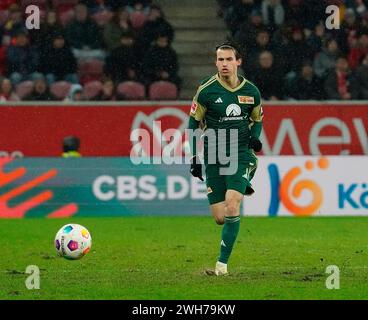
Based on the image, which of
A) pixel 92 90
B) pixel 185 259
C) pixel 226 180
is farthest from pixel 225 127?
pixel 92 90

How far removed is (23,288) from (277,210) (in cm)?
683

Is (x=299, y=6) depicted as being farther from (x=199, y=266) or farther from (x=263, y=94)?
(x=199, y=266)

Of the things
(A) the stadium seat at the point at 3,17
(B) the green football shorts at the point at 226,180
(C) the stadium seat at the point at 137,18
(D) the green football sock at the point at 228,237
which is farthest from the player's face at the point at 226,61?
(A) the stadium seat at the point at 3,17

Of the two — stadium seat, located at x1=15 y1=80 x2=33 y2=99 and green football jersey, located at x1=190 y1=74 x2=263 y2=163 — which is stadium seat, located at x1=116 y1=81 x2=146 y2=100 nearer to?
stadium seat, located at x1=15 y1=80 x2=33 y2=99

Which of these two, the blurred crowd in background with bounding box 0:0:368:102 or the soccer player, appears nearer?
the soccer player

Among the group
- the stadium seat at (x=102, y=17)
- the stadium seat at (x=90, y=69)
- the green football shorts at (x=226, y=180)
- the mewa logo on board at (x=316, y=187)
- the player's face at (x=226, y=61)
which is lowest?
the green football shorts at (x=226, y=180)

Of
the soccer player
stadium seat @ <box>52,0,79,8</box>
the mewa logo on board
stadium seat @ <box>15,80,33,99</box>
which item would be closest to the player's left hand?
the soccer player

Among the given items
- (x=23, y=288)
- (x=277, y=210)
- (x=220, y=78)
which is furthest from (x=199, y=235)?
(x=23, y=288)

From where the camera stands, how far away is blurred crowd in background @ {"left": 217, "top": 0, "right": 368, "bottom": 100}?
17.5 m

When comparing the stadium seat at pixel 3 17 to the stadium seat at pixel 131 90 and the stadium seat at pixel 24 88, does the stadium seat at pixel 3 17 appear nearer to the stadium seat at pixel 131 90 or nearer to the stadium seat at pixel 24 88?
the stadium seat at pixel 24 88

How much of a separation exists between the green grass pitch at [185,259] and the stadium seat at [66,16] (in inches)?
157

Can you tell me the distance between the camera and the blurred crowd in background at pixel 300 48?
17.5 meters

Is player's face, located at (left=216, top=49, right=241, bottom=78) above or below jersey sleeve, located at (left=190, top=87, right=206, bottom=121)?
above

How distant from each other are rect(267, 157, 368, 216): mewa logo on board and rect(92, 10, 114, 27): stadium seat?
4161 mm
